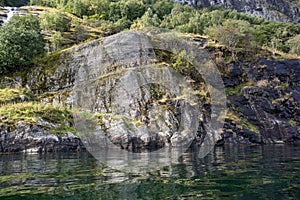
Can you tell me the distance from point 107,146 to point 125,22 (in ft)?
181

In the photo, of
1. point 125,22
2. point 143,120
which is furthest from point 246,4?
point 143,120

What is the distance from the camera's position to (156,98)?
112 feet

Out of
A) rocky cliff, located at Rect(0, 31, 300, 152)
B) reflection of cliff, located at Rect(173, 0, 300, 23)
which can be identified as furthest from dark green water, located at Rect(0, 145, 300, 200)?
reflection of cliff, located at Rect(173, 0, 300, 23)

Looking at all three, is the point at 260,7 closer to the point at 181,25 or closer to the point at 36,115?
the point at 181,25

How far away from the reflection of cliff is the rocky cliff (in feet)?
317

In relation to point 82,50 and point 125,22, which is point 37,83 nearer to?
point 82,50

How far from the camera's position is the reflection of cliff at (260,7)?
435 ft

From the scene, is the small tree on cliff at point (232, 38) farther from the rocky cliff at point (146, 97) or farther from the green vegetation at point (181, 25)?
the rocky cliff at point (146, 97)

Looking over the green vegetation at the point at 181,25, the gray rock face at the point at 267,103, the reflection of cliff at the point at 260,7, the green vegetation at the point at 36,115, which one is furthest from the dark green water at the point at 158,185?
the reflection of cliff at the point at 260,7

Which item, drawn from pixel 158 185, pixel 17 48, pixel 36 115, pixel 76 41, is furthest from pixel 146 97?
pixel 76 41

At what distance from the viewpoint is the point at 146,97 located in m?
33.7

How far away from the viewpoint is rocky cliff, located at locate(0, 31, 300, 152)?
26.5 metres

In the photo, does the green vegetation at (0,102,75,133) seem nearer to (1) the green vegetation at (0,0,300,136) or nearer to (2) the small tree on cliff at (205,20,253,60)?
(1) the green vegetation at (0,0,300,136)

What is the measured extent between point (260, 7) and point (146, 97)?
409 ft
